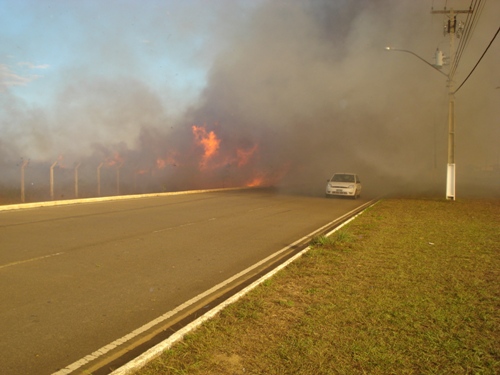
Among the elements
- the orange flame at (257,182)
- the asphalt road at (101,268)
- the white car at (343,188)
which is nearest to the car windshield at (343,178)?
the white car at (343,188)

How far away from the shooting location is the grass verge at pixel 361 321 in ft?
10.8

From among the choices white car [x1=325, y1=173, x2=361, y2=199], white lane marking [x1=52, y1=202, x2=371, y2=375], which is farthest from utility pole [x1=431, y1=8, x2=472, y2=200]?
white lane marking [x1=52, y1=202, x2=371, y2=375]

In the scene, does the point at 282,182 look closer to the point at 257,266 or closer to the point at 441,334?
the point at 257,266

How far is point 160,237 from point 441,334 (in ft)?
21.7

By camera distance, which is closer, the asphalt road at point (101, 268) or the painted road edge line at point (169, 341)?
the painted road edge line at point (169, 341)

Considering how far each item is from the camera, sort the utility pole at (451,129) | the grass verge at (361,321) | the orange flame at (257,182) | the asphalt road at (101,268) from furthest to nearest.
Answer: the orange flame at (257,182) < the utility pole at (451,129) < the asphalt road at (101,268) < the grass verge at (361,321)

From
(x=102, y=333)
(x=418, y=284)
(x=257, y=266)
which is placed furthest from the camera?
(x=257, y=266)

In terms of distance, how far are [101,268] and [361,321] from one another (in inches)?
163

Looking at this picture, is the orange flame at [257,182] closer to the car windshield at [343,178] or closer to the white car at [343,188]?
the car windshield at [343,178]

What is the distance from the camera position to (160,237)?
365 inches

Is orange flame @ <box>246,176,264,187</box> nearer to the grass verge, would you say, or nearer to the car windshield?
the car windshield

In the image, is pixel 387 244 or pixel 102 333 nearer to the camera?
pixel 102 333

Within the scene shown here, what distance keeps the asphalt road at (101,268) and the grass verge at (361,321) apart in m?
1.02

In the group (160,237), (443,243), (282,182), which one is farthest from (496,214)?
(282,182)
